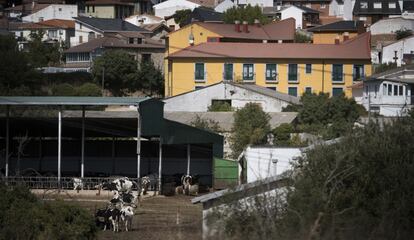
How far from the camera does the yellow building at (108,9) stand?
316 ft

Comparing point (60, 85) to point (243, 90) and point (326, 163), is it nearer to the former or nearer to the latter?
point (243, 90)

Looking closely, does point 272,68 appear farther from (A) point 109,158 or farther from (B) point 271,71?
(A) point 109,158

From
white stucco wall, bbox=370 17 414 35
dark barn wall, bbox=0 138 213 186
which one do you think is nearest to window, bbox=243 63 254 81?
dark barn wall, bbox=0 138 213 186

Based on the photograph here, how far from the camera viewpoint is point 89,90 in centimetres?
5522

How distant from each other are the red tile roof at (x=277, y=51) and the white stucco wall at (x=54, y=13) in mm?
36797

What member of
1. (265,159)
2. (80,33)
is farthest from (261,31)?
(265,159)

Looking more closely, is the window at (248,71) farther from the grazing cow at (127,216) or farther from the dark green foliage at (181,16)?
the grazing cow at (127,216)

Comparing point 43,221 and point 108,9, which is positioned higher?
point 108,9

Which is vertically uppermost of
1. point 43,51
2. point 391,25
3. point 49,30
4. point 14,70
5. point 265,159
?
point 391,25

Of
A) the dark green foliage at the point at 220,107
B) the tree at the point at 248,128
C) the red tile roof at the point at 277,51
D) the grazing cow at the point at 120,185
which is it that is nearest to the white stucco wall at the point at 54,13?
the red tile roof at the point at 277,51

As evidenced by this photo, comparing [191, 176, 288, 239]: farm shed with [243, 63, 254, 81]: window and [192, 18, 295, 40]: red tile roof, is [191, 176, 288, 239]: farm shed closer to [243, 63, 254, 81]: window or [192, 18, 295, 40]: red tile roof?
[243, 63, 254, 81]: window

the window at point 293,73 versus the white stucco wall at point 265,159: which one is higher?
the window at point 293,73

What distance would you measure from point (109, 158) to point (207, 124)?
19.5 feet

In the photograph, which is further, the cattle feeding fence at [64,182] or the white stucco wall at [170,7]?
the white stucco wall at [170,7]
